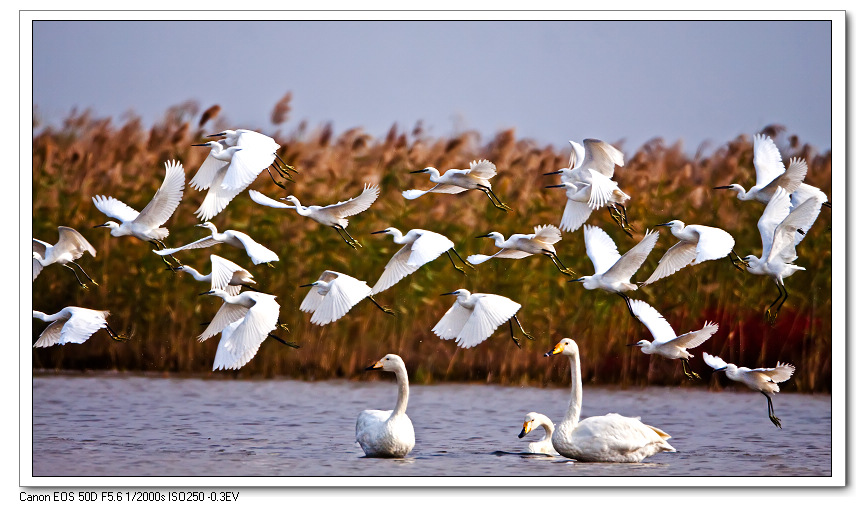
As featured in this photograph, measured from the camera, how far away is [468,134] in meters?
7.80

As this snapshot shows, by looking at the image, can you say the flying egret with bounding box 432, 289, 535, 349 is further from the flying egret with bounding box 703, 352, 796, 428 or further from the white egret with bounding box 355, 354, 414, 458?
the flying egret with bounding box 703, 352, 796, 428

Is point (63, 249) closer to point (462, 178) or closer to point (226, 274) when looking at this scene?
point (226, 274)

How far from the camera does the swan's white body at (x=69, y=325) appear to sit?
725 centimetres

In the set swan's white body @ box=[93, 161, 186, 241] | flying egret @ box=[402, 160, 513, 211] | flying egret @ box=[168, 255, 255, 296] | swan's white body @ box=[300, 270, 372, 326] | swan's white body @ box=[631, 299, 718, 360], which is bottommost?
swan's white body @ box=[631, 299, 718, 360]

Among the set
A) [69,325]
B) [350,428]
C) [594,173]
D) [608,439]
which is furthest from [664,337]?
[69,325]

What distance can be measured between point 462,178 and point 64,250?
6.94ft

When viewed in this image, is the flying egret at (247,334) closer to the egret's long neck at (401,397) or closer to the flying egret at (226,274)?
the flying egret at (226,274)

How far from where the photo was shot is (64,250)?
7684 millimetres

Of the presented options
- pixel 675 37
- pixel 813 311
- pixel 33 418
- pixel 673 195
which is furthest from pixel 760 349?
pixel 33 418

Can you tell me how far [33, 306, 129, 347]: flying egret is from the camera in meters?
7.25

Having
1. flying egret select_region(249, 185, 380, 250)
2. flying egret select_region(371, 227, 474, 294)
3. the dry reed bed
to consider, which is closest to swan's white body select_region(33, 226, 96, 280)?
the dry reed bed

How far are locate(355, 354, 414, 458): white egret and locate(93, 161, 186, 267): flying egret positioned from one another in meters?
1.29
